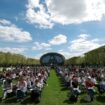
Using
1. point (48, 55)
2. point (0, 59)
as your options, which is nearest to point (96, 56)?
point (0, 59)

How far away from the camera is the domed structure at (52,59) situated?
7510 inches


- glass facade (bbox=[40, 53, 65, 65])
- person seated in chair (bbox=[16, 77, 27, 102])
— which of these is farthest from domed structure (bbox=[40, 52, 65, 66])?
person seated in chair (bbox=[16, 77, 27, 102])

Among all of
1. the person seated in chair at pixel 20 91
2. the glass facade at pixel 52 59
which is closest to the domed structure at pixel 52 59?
the glass facade at pixel 52 59

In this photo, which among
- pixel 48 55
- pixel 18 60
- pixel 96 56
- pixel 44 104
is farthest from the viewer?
pixel 48 55

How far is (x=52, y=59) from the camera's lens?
636ft

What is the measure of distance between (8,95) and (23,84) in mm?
2368

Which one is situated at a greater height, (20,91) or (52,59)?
(52,59)

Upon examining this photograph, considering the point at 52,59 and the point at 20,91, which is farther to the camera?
the point at 52,59

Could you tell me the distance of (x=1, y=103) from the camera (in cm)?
2003

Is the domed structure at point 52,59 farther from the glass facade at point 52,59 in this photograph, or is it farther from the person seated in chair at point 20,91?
the person seated in chair at point 20,91

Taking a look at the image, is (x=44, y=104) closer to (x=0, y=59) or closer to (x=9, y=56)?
(x=0, y=59)

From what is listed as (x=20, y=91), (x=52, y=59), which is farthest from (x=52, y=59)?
(x=20, y=91)

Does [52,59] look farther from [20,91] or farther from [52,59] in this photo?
[20,91]

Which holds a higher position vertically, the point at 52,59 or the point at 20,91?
the point at 52,59
